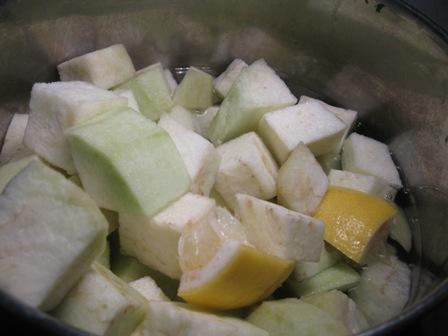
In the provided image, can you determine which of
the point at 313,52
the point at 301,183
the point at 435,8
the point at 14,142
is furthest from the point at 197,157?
the point at 435,8

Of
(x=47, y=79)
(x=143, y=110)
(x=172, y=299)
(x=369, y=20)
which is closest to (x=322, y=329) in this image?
(x=172, y=299)

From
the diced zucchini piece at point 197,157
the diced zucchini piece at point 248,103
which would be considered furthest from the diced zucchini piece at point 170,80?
the diced zucchini piece at point 197,157

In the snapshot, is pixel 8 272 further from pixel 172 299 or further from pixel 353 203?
pixel 353 203

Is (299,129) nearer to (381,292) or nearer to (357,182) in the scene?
(357,182)

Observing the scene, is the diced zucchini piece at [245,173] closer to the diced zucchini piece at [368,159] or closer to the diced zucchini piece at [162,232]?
the diced zucchini piece at [162,232]

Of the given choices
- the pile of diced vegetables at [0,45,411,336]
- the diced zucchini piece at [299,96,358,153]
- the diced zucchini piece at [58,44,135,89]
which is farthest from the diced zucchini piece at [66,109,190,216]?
the diced zucchini piece at [299,96,358,153]

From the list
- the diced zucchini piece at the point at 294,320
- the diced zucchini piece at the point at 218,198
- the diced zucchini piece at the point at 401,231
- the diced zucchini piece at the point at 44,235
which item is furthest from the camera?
the diced zucchini piece at the point at 401,231

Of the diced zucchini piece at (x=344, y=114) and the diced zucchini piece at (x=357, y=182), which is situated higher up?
the diced zucchini piece at (x=344, y=114)
